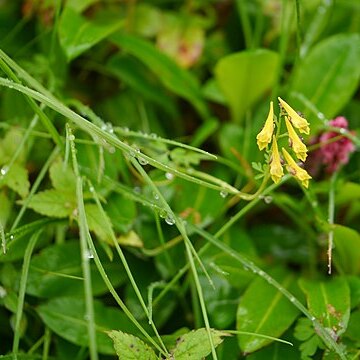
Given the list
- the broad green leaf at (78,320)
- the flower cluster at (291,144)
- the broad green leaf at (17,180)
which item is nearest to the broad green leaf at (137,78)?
the broad green leaf at (17,180)

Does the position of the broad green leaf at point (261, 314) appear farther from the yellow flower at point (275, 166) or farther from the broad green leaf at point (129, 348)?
the yellow flower at point (275, 166)

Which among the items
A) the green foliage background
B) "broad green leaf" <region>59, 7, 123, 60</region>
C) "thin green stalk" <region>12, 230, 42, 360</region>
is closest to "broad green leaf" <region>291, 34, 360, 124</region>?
the green foliage background

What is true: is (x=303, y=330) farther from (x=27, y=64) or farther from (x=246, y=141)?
(x=27, y=64)

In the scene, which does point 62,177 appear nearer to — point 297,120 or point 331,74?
point 297,120

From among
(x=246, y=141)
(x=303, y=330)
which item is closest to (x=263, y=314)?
(x=303, y=330)

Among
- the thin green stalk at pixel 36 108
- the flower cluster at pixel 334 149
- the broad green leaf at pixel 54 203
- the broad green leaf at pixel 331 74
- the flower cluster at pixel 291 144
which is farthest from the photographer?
the broad green leaf at pixel 331 74
